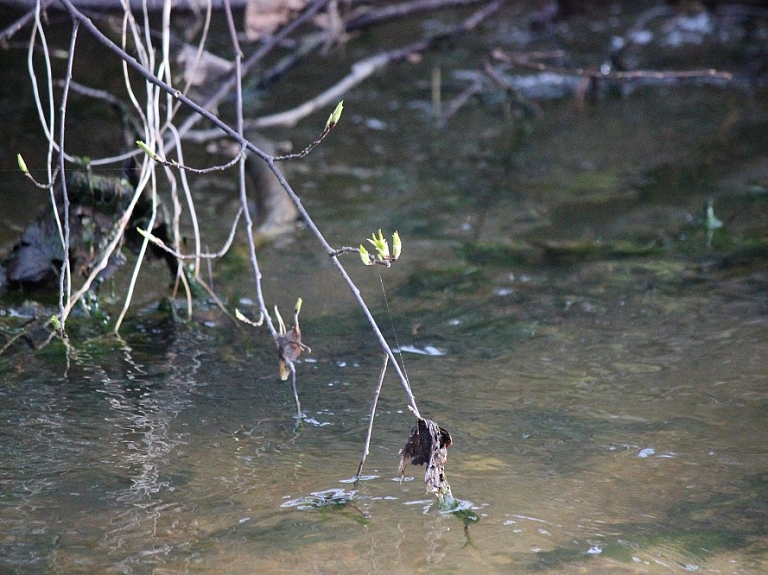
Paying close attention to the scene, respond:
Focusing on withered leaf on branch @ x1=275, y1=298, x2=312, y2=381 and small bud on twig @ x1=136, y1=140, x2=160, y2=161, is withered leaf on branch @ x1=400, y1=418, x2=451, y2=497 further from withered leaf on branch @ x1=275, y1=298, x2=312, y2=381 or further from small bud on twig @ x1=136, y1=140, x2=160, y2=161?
small bud on twig @ x1=136, y1=140, x2=160, y2=161

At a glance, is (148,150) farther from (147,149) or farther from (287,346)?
(287,346)

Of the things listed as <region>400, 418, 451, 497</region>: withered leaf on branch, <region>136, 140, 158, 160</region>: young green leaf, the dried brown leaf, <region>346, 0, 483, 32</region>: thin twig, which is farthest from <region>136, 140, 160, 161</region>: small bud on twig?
<region>346, 0, 483, 32</region>: thin twig

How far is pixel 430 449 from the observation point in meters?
1.90

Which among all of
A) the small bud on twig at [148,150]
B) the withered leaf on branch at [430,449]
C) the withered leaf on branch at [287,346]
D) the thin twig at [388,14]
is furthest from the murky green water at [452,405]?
the thin twig at [388,14]

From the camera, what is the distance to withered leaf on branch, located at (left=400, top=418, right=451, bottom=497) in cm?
189

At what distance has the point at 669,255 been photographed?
13.0 feet

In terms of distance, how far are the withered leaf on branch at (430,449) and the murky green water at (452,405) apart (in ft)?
0.62

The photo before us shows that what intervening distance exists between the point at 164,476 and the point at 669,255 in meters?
2.61

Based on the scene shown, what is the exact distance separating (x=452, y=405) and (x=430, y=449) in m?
0.80

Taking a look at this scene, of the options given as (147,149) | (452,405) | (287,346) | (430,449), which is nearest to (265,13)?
(452,405)

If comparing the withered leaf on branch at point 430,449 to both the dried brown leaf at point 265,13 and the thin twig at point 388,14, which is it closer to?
the dried brown leaf at point 265,13

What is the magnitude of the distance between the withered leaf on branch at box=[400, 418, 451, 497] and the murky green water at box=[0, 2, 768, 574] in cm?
19

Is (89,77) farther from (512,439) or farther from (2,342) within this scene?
(512,439)

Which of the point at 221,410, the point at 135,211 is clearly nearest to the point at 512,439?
the point at 221,410
